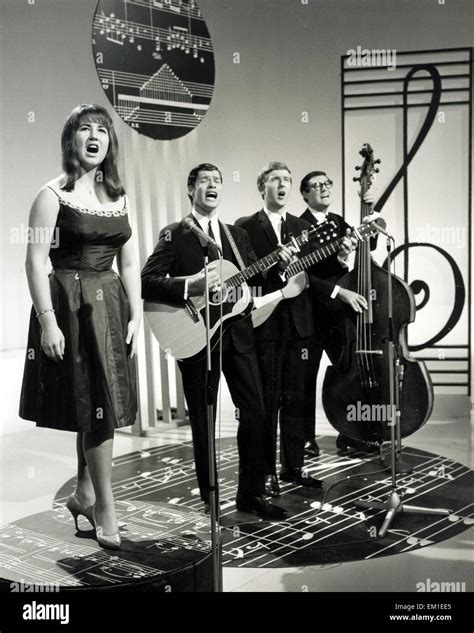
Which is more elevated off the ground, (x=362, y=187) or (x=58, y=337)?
(x=362, y=187)

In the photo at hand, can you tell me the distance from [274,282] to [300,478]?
3.37 feet

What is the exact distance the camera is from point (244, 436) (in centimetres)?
401

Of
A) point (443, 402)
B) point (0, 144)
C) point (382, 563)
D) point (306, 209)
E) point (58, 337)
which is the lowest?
point (382, 563)

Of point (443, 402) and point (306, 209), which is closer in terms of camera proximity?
point (306, 209)

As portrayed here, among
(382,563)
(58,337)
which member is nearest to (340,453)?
(382,563)

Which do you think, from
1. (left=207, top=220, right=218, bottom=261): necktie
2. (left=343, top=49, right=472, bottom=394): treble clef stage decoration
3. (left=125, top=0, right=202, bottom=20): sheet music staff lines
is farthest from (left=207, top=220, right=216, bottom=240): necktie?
(left=343, top=49, right=472, bottom=394): treble clef stage decoration

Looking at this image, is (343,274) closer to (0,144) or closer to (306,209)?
(306,209)

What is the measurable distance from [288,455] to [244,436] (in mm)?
485

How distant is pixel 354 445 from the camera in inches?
195

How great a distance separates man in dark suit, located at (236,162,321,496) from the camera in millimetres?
4117

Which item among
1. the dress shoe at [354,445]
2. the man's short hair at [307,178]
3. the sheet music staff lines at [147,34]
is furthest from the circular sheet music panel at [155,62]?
the dress shoe at [354,445]

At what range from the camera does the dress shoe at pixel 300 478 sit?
4.38m

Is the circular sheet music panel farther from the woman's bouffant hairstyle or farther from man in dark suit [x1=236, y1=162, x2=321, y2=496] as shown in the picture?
the woman's bouffant hairstyle

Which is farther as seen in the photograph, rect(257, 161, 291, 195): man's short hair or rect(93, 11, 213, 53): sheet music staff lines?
rect(257, 161, 291, 195): man's short hair
